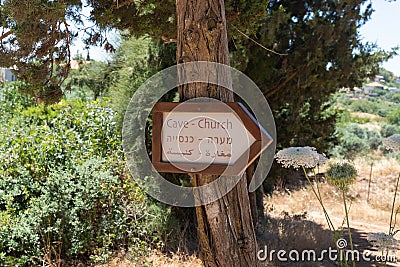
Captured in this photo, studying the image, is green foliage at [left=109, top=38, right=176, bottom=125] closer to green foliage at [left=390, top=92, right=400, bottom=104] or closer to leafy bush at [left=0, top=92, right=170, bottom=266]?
leafy bush at [left=0, top=92, right=170, bottom=266]

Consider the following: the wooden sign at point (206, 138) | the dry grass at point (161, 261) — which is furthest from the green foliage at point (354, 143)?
the wooden sign at point (206, 138)

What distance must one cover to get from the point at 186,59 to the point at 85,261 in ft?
10.2

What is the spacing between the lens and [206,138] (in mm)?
2307

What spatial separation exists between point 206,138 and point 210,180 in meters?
0.29

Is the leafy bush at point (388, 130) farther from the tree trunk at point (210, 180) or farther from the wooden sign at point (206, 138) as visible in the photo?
the wooden sign at point (206, 138)

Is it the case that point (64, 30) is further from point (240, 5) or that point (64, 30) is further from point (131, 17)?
point (240, 5)

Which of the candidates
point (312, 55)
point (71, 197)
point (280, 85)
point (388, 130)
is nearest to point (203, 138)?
point (71, 197)

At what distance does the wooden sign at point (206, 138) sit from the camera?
223 centimetres

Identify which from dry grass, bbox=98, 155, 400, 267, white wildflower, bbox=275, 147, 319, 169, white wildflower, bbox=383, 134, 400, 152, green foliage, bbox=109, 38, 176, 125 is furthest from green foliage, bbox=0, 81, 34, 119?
white wildflower, bbox=383, 134, 400, 152

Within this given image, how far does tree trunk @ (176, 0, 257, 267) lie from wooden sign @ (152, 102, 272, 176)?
0.19m

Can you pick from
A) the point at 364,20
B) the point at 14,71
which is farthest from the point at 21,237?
the point at 364,20

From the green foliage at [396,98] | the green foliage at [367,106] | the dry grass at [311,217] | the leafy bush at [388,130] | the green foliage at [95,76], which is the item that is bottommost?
the dry grass at [311,217]

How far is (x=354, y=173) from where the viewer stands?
2.63 metres

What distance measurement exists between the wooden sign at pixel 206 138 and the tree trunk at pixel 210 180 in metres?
0.19
